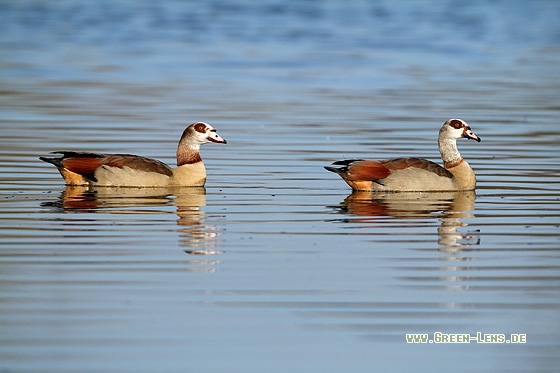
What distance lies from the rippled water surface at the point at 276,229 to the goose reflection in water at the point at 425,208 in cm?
5

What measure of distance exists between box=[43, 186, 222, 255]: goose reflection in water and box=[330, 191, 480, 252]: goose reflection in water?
1.68 m

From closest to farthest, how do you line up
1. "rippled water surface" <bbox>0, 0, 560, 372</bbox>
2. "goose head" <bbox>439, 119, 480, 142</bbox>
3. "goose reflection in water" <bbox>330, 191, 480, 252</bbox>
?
"rippled water surface" <bbox>0, 0, 560, 372</bbox> < "goose reflection in water" <bbox>330, 191, 480, 252</bbox> < "goose head" <bbox>439, 119, 480, 142</bbox>

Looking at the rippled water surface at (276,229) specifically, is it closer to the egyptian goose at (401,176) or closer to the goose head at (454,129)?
the egyptian goose at (401,176)

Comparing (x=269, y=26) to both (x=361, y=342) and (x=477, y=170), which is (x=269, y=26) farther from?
(x=361, y=342)

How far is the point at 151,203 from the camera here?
14.1m

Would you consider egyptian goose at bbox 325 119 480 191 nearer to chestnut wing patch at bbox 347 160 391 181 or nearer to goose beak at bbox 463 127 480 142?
chestnut wing patch at bbox 347 160 391 181

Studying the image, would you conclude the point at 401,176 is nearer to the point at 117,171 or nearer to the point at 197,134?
the point at 197,134

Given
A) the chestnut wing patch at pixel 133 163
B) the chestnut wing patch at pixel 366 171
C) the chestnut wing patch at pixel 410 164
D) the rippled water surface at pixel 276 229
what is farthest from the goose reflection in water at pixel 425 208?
the chestnut wing patch at pixel 133 163

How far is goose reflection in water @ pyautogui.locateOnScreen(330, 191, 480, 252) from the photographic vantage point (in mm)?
11914

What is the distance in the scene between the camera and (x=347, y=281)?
984cm

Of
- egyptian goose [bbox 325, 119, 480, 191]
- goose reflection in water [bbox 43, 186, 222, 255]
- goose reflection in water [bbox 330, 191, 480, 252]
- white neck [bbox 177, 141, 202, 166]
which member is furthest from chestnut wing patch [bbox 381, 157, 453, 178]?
white neck [bbox 177, 141, 202, 166]

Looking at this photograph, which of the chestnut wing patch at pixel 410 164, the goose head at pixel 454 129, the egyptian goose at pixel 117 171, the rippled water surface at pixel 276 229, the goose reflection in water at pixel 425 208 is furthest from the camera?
the goose head at pixel 454 129

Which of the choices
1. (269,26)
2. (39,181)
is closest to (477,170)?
(39,181)

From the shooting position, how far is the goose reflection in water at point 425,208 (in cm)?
1191
